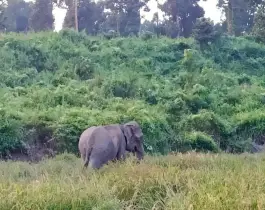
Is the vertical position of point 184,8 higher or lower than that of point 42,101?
higher

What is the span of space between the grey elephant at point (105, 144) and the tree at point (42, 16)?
26757mm

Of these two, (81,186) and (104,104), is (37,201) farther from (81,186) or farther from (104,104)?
(104,104)

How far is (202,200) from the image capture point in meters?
6.22

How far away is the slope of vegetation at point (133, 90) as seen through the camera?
17109 millimetres

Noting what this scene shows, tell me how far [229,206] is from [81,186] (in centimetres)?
201

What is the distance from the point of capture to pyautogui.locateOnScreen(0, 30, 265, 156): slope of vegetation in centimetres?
1711

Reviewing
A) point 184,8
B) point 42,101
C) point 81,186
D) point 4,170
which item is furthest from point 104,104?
point 184,8

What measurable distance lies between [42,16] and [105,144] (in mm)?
27969

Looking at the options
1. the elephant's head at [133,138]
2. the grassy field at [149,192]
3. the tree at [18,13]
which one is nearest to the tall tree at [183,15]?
the tree at [18,13]

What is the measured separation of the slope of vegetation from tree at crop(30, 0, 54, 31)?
9525mm

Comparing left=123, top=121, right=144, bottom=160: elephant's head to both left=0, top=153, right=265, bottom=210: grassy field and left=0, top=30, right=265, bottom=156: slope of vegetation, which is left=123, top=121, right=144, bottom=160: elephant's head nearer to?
left=0, top=153, right=265, bottom=210: grassy field

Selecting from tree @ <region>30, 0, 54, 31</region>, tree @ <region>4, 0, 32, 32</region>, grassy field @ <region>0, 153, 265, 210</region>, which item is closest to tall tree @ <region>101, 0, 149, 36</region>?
tree @ <region>30, 0, 54, 31</region>

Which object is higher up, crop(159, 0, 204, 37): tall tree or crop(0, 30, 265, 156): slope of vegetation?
crop(159, 0, 204, 37): tall tree

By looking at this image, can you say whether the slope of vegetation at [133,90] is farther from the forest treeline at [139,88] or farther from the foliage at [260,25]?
the foliage at [260,25]
